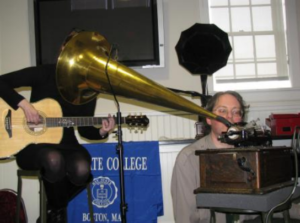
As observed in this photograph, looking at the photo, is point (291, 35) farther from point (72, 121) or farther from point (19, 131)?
point (19, 131)

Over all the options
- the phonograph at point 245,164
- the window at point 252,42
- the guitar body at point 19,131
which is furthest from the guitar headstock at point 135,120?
the window at point 252,42

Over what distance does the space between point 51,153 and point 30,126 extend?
0.91 feet

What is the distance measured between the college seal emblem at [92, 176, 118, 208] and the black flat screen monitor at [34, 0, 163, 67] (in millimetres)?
1083

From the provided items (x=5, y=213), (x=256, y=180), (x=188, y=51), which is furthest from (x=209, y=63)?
(x=5, y=213)

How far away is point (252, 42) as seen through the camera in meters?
3.30

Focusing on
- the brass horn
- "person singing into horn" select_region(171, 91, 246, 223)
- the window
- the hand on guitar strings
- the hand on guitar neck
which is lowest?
"person singing into horn" select_region(171, 91, 246, 223)

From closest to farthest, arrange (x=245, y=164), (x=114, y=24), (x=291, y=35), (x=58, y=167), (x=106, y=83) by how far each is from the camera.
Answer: (x=245, y=164) → (x=106, y=83) → (x=58, y=167) → (x=114, y=24) → (x=291, y=35)

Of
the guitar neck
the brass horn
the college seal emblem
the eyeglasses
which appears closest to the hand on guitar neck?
the guitar neck

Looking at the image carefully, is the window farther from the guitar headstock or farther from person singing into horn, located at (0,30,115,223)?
person singing into horn, located at (0,30,115,223)

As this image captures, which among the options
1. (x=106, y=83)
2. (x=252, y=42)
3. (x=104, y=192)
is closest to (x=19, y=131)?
(x=106, y=83)

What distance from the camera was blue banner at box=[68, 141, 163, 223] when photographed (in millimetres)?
2611

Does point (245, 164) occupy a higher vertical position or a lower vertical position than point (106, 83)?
lower

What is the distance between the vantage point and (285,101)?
3.11 m

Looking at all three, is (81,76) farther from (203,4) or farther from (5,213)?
(203,4)
